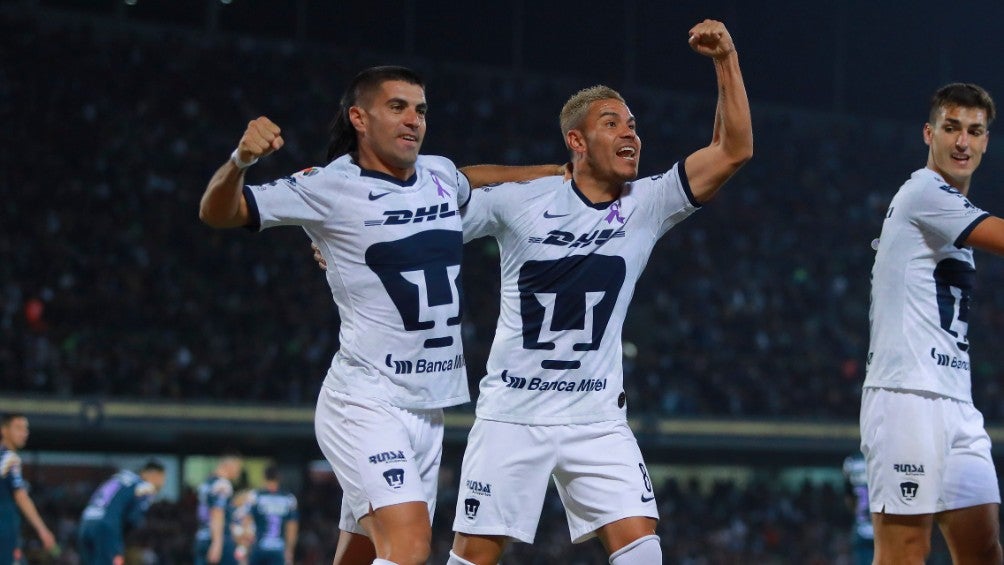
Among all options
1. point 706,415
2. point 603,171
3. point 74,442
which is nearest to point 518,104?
point 706,415

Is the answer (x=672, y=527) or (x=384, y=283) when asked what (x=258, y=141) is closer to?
(x=384, y=283)

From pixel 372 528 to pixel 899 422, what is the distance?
2.33 m

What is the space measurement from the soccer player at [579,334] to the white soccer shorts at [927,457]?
1.04 meters

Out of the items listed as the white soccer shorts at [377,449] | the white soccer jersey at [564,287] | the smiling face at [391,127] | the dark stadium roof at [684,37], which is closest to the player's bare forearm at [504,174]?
the white soccer jersey at [564,287]

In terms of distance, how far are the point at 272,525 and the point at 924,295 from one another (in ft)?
35.7

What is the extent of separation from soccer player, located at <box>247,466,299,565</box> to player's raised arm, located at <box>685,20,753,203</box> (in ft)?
33.6

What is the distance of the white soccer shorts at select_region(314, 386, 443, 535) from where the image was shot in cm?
530

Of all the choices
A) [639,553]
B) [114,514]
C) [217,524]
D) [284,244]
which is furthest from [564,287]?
[284,244]

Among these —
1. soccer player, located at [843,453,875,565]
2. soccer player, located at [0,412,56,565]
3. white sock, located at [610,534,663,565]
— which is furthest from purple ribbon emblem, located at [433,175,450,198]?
soccer player, located at [843,453,875,565]

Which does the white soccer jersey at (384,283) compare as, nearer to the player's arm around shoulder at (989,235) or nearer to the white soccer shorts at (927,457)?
the white soccer shorts at (927,457)

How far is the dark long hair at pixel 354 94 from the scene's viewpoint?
18.9ft

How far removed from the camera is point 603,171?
233 inches

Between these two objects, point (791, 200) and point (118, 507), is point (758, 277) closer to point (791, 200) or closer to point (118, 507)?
point (791, 200)

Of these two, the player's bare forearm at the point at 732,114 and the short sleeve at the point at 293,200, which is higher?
the player's bare forearm at the point at 732,114
